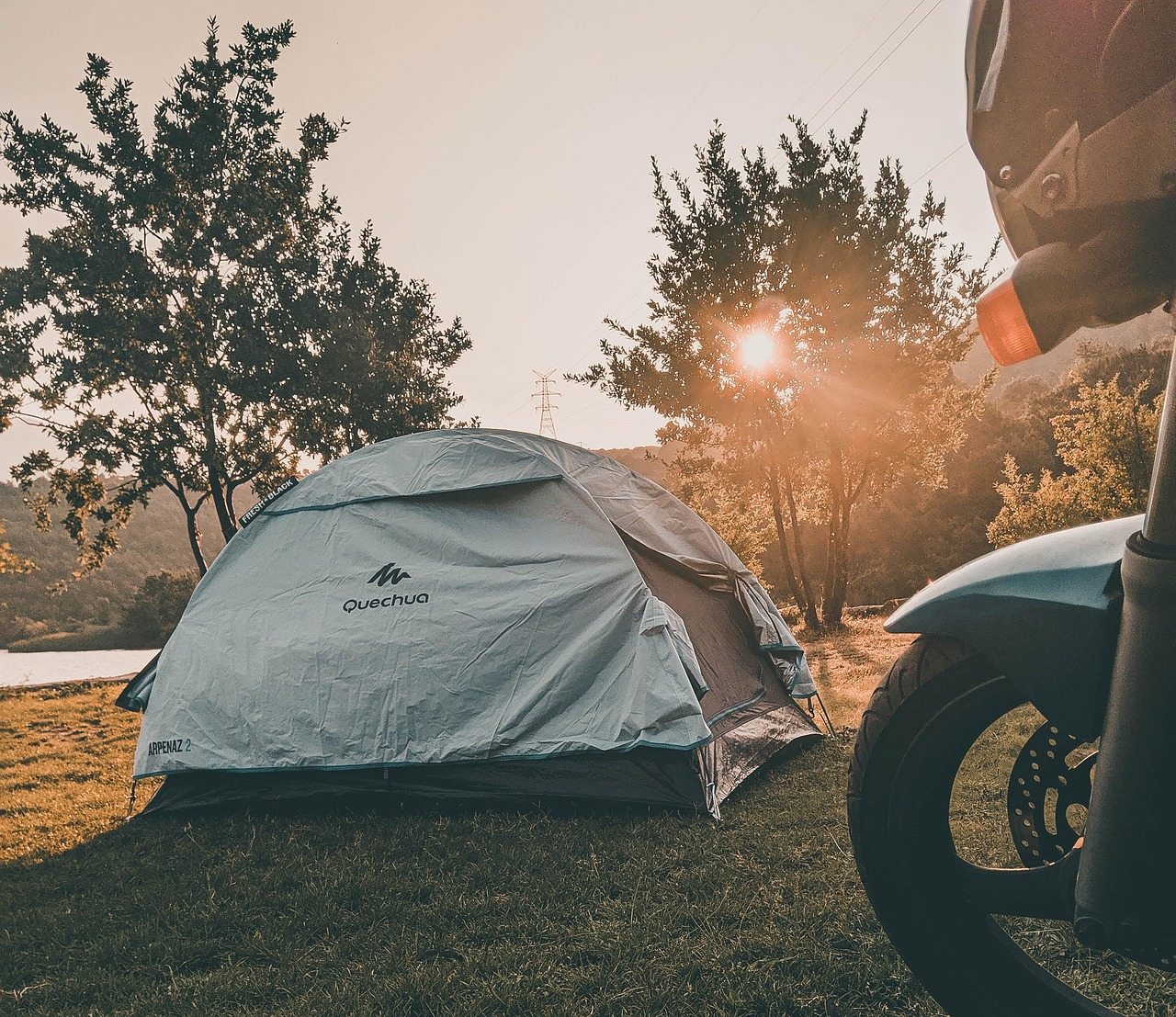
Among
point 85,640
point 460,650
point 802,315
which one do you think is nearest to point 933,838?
point 460,650

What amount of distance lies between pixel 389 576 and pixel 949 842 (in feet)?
10.3

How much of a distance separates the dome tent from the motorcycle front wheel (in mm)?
1816

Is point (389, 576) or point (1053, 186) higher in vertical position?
point (1053, 186)

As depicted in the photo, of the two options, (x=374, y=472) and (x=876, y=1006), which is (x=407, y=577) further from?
(x=876, y=1006)

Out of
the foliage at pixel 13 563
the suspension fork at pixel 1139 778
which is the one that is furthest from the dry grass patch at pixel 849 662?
the foliage at pixel 13 563

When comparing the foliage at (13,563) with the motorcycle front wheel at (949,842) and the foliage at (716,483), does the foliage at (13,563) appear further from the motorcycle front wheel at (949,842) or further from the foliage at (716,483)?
the motorcycle front wheel at (949,842)

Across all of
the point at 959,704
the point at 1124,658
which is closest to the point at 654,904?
the point at 959,704

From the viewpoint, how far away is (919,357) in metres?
12.9

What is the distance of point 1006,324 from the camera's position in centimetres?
105

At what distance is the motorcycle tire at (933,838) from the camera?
1.30 m

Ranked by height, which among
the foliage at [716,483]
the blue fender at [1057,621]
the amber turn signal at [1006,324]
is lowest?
the blue fender at [1057,621]

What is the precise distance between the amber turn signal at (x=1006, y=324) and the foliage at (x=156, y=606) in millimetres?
30792

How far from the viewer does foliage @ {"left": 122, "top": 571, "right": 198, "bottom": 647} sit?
27.6m

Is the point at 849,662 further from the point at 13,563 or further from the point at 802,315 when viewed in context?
the point at 13,563
